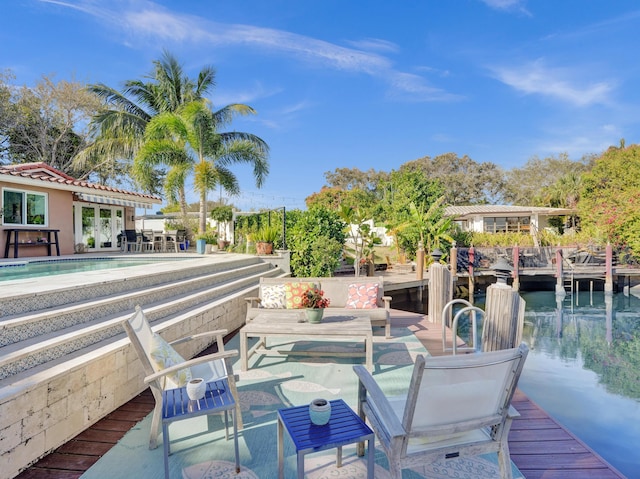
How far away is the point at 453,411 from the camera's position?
7.06ft

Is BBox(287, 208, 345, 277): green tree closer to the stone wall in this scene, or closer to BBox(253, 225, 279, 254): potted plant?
BBox(253, 225, 279, 254): potted plant

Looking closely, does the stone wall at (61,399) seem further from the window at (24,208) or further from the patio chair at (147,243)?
the patio chair at (147,243)

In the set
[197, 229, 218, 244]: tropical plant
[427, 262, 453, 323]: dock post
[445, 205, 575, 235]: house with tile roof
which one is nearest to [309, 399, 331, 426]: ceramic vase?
[427, 262, 453, 323]: dock post

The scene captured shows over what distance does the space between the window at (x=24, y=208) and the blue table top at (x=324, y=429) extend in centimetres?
1235

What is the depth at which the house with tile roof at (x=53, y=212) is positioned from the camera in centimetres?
1080

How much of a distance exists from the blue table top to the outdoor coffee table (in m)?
1.95

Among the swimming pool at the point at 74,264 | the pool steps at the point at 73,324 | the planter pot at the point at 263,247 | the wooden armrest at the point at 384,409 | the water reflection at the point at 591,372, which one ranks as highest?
the planter pot at the point at 263,247

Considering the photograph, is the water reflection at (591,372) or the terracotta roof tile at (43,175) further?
the terracotta roof tile at (43,175)

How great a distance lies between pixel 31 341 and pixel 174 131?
1325 centimetres

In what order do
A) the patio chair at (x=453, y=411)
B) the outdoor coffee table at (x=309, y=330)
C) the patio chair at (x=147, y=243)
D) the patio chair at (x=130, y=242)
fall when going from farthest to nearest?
1. the patio chair at (x=147, y=243)
2. the patio chair at (x=130, y=242)
3. the outdoor coffee table at (x=309, y=330)
4. the patio chair at (x=453, y=411)

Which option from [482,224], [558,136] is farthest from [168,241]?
[558,136]

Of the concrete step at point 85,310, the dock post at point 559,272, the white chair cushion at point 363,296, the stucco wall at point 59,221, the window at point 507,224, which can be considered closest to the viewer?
the concrete step at point 85,310

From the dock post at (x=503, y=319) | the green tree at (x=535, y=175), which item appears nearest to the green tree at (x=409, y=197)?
the dock post at (x=503, y=319)

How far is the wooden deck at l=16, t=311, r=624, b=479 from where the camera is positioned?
2643mm
